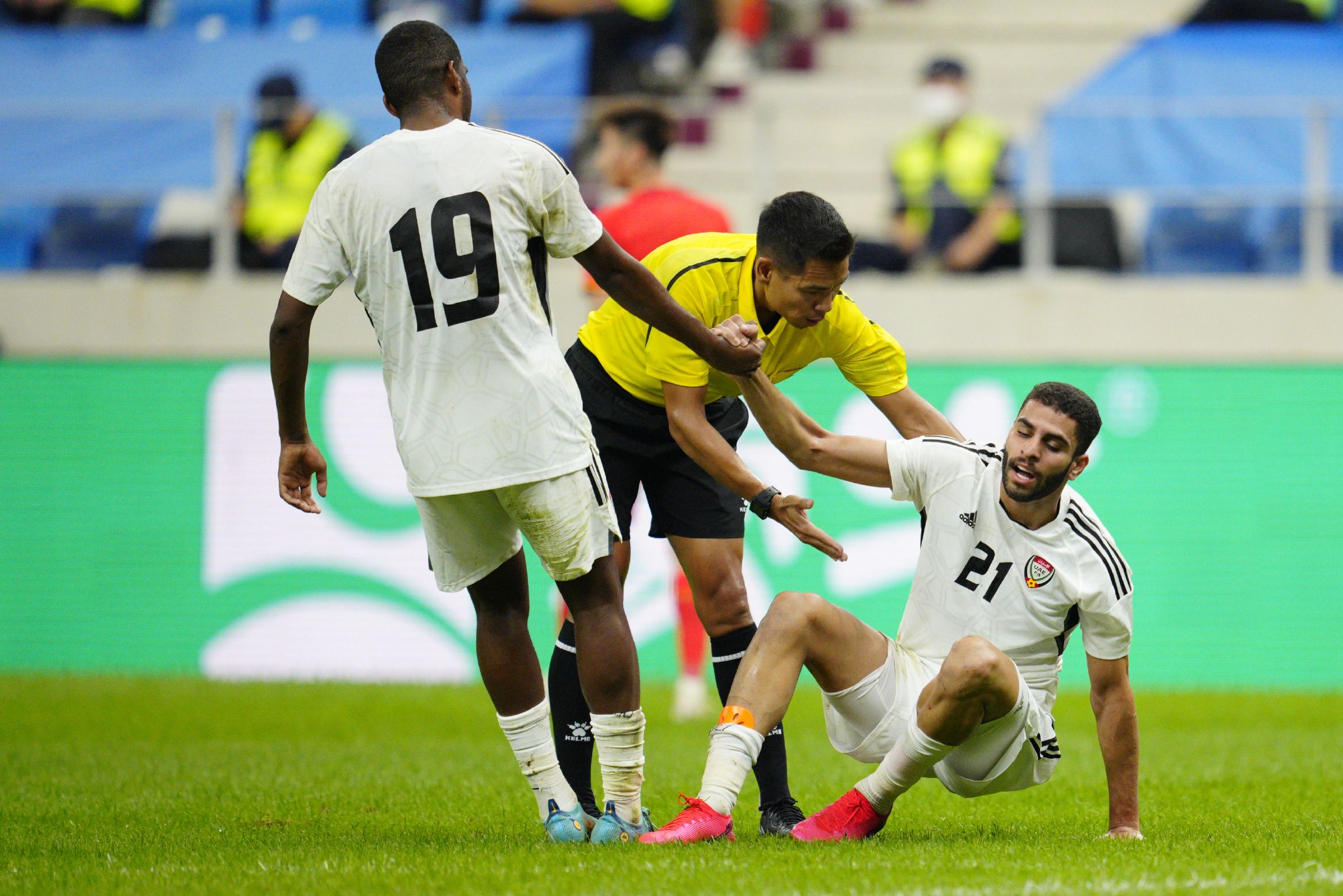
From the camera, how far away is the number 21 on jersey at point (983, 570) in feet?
15.5

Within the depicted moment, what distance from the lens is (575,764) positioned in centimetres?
523

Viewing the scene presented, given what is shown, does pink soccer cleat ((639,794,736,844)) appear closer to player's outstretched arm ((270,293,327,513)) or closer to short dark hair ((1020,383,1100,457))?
player's outstretched arm ((270,293,327,513))

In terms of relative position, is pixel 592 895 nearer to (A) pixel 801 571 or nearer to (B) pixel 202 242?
(A) pixel 801 571

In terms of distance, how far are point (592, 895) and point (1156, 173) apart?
10.0m

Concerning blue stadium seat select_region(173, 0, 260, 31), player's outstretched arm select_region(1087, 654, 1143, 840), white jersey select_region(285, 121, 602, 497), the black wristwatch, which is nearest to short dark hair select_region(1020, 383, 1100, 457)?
player's outstretched arm select_region(1087, 654, 1143, 840)

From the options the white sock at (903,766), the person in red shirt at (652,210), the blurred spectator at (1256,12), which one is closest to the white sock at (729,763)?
the white sock at (903,766)

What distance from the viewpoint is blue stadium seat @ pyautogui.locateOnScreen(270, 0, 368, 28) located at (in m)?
15.0

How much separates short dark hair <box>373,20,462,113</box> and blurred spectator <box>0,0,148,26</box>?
1160 centimetres

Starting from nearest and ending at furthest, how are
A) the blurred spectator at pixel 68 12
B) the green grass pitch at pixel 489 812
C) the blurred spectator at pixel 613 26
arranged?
the green grass pitch at pixel 489 812
the blurred spectator at pixel 613 26
the blurred spectator at pixel 68 12

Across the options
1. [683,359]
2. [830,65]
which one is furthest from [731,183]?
[683,359]

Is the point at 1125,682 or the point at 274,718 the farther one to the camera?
the point at 274,718

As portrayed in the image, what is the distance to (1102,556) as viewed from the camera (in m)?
4.68

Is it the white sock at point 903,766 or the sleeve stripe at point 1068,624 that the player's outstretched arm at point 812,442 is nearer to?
the sleeve stripe at point 1068,624

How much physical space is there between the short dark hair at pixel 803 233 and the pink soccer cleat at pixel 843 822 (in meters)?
1.55
